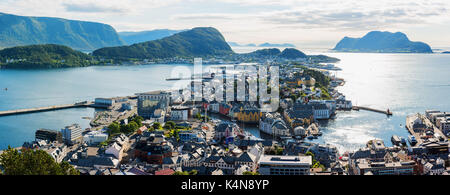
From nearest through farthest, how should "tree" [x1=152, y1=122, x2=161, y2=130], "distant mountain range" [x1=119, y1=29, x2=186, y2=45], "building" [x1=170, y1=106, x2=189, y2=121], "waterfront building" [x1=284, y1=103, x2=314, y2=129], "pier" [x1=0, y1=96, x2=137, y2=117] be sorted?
"tree" [x1=152, y1=122, x2=161, y2=130] < "waterfront building" [x1=284, y1=103, x2=314, y2=129] < "building" [x1=170, y1=106, x2=189, y2=121] < "pier" [x1=0, y1=96, x2=137, y2=117] < "distant mountain range" [x1=119, y1=29, x2=186, y2=45]

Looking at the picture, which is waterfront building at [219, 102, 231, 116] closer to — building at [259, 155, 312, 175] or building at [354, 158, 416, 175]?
building at [354, 158, 416, 175]

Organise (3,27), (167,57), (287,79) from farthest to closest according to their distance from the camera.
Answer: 1. (3,27)
2. (167,57)
3. (287,79)

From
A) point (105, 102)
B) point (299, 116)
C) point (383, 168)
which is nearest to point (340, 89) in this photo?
point (299, 116)

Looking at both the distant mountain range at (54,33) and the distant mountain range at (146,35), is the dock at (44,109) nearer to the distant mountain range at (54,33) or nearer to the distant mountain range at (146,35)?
the distant mountain range at (54,33)

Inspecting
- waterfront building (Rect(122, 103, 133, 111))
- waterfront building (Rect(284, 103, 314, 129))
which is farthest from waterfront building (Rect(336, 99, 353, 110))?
waterfront building (Rect(122, 103, 133, 111))
